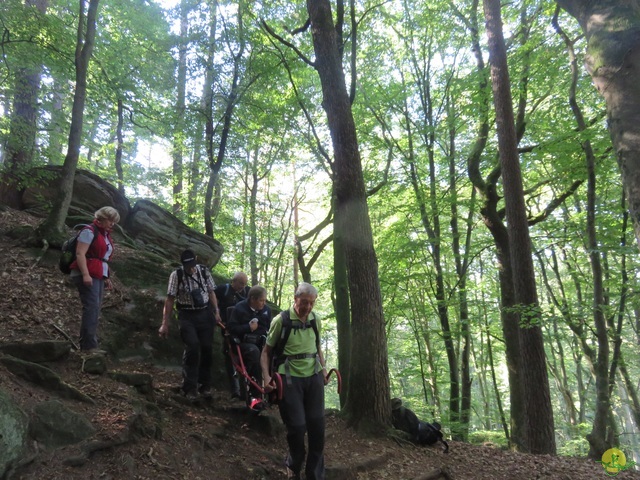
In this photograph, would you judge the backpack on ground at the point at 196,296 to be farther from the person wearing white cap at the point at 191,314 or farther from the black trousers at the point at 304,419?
the black trousers at the point at 304,419

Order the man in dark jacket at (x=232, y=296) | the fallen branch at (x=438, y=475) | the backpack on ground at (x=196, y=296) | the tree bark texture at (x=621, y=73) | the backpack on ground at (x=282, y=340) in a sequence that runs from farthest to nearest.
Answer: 1. the man in dark jacket at (x=232, y=296)
2. the backpack on ground at (x=196, y=296)
3. the fallen branch at (x=438, y=475)
4. the backpack on ground at (x=282, y=340)
5. the tree bark texture at (x=621, y=73)

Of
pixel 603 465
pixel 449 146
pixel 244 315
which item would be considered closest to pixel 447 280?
pixel 449 146

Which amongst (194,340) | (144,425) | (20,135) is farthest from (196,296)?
(20,135)

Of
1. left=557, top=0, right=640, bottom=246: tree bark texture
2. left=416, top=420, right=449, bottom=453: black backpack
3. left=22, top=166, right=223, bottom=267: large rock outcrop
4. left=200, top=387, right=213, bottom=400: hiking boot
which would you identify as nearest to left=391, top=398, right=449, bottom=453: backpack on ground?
left=416, top=420, right=449, bottom=453: black backpack

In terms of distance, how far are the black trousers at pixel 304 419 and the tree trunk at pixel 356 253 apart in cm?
219

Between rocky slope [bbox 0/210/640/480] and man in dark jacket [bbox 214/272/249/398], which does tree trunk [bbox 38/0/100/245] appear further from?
man in dark jacket [bbox 214/272/249/398]

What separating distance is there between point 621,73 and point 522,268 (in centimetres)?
650

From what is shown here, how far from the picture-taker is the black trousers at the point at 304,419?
414 cm

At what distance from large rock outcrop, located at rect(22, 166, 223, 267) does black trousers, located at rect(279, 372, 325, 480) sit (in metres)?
8.28

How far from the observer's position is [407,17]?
14359 mm

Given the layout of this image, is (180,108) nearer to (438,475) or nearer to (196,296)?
(196,296)

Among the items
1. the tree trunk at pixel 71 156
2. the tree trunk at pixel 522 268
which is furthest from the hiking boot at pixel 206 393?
the tree trunk at pixel 522 268

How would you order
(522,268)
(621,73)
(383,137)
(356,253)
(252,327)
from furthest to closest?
(383,137) → (522,268) → (356,253) → (252,327) → (621,73)

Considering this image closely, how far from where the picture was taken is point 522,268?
26.5ft
